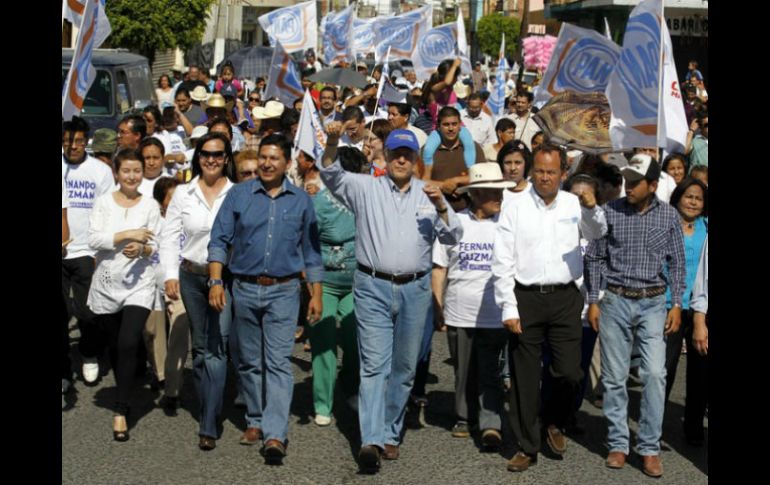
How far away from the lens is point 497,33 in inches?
2867

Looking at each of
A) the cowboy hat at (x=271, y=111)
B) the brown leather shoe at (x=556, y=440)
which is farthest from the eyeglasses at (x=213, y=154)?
the cowboy hat at (x=271, y=111)

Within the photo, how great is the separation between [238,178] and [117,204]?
96 cm

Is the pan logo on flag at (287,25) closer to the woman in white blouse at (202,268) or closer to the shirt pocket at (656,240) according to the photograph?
the woman in white blouse at (202,268)

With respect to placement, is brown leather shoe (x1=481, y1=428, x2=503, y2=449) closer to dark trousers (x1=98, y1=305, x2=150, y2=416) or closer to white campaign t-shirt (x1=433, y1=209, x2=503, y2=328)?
white campaign t-shirt (x1=433, y1=209, x2=503, y2=328)

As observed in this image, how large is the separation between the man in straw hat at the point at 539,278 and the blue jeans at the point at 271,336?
1294mm

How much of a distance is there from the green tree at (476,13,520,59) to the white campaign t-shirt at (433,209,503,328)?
64.3 m

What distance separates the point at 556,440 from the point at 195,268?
2532 millimetres

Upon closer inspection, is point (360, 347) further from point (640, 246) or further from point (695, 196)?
point (695, 196)

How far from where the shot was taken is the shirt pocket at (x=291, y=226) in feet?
24.3

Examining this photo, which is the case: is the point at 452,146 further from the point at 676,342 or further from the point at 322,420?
the point at 322,420

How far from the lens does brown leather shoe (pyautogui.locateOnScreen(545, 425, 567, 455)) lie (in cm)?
756

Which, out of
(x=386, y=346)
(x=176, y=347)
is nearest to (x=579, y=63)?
(x=386, y=346)

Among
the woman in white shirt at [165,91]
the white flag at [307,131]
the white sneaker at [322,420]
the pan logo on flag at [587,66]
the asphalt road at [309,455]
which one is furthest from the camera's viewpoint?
the woman in white shirt at [165,91]
